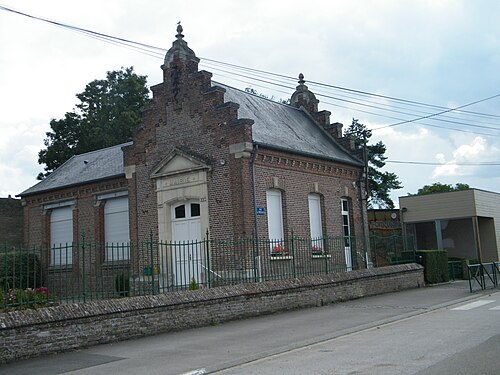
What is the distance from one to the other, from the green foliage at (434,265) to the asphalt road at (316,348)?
25.2ft

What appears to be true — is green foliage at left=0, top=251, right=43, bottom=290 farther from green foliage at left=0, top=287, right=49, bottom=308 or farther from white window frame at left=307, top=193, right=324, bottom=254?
white window frame at left=307, top=193, right=324, bottom=254

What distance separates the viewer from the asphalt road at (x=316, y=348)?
326 inches

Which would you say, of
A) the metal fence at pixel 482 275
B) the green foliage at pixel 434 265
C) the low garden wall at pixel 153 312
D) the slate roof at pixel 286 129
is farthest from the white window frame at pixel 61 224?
the metal fence at pixel 482 275

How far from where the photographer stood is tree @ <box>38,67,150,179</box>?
43.3 meters

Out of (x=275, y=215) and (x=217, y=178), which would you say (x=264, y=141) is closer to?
(x=217, y=178)

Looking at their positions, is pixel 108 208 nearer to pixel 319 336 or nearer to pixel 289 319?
pixel 289 319

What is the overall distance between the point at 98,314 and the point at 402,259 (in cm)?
1462

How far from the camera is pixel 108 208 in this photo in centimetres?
2564

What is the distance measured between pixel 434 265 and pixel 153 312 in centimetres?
1420

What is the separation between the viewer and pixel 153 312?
40.4 ft

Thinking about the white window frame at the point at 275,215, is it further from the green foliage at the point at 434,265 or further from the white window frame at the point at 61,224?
the white window frame at the point at 61,224

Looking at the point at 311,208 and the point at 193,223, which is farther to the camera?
Result: the point at 311,208

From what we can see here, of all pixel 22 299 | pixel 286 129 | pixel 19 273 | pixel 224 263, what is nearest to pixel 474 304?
pixel 224 263

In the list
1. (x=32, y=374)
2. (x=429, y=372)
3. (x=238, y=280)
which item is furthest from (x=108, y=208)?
(x=429, y=372)
